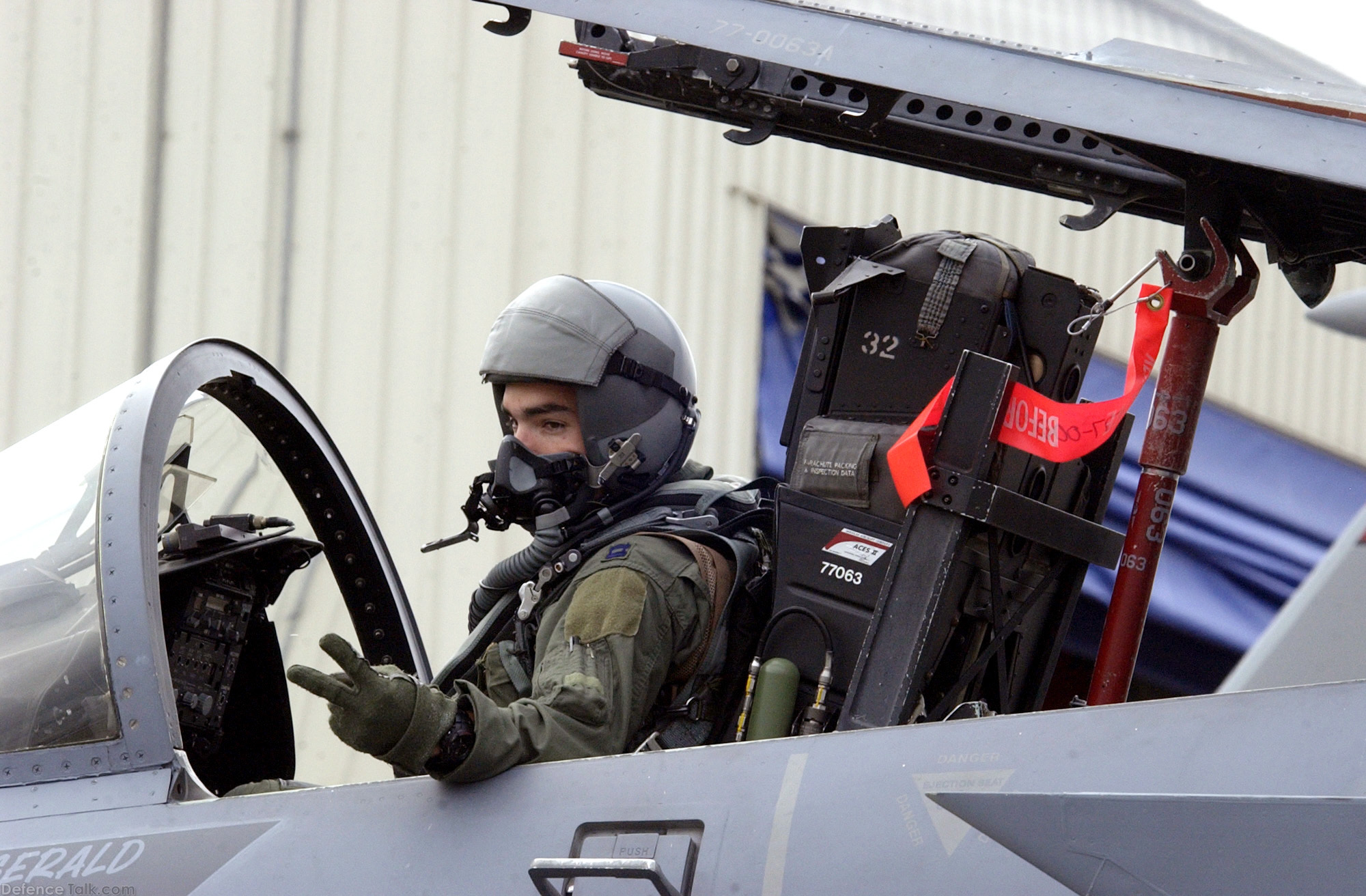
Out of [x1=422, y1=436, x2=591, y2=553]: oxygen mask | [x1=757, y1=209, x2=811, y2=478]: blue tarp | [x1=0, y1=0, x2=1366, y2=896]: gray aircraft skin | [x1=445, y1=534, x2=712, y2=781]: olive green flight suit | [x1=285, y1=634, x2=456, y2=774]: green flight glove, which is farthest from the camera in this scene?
[x1=757, y1=209, x2=811, y2=478]: blue tarp

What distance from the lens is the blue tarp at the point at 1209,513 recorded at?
272 inches

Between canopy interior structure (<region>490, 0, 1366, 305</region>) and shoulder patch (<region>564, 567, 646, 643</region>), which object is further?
shoulder patch (<region>564, 567, 646, 643</region>)

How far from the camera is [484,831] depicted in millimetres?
1791

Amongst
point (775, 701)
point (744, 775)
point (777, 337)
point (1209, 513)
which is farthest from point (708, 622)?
point (1209, 513)

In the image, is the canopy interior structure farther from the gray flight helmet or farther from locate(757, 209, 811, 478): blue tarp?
locate(757, 209, 811, 478): blue tarp

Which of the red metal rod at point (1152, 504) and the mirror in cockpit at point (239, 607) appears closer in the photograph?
the red metal rod at point (1152, 504)

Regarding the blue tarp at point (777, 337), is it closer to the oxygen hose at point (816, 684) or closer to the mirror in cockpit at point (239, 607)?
the mirror in cockpit at point (239, 607)

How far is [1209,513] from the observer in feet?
24.1

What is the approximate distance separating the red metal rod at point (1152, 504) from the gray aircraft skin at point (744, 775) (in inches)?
10.1

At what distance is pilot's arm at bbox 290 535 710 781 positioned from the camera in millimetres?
1765

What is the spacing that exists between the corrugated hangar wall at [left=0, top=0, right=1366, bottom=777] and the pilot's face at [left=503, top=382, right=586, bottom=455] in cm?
394

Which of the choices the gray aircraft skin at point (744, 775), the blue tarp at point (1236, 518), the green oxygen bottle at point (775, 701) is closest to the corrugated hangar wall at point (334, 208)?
the blue tarp at point (1236, 518)

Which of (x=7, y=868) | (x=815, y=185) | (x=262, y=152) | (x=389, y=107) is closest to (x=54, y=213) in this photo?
(x=262, y=152)

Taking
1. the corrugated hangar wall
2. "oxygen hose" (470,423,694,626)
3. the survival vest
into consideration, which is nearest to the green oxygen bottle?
the survival vest
